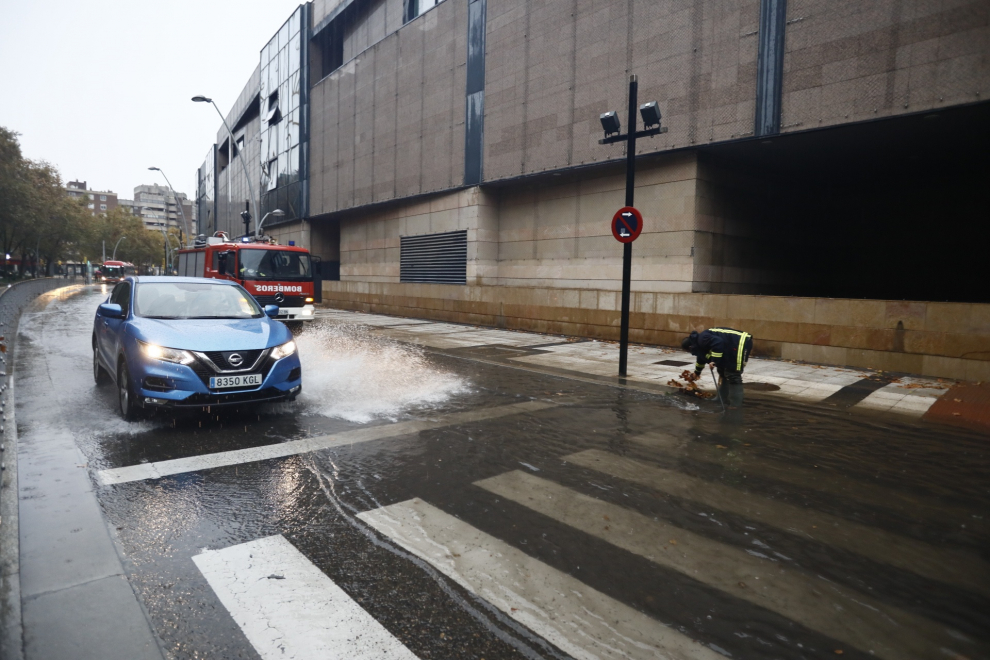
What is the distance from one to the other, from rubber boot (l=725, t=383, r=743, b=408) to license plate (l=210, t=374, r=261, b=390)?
5.58 meters

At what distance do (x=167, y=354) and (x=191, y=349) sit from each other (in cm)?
22

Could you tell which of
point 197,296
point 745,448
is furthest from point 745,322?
Result: point 197,296

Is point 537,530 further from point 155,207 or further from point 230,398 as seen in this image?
point 155,207

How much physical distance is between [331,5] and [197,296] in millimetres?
28577

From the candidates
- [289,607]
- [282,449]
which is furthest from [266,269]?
[289,607]

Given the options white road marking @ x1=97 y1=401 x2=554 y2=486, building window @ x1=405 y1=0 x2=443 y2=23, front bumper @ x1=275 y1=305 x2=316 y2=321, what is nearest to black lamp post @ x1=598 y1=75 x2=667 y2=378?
white road marking @ x1=97 y1=401 x2=554 y2=486

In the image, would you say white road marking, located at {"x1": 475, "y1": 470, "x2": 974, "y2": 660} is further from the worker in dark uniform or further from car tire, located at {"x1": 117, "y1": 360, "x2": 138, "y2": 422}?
car tire, located at {"x1": 117, "y1": 360, "x2": 138, "y2": 422}

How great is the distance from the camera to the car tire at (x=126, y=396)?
615 centimetres

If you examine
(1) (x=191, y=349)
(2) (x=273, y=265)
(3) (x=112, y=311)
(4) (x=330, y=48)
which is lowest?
(1) (x=191, y=349)

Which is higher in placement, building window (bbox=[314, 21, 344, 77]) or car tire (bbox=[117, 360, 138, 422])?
building window (bbox=[314, 21, 344, 77])

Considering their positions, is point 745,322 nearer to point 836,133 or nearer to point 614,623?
point 836,133

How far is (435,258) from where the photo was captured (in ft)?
74.5

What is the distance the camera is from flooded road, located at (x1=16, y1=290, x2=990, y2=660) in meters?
2.69

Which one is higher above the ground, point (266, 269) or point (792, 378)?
point (266, 269)
